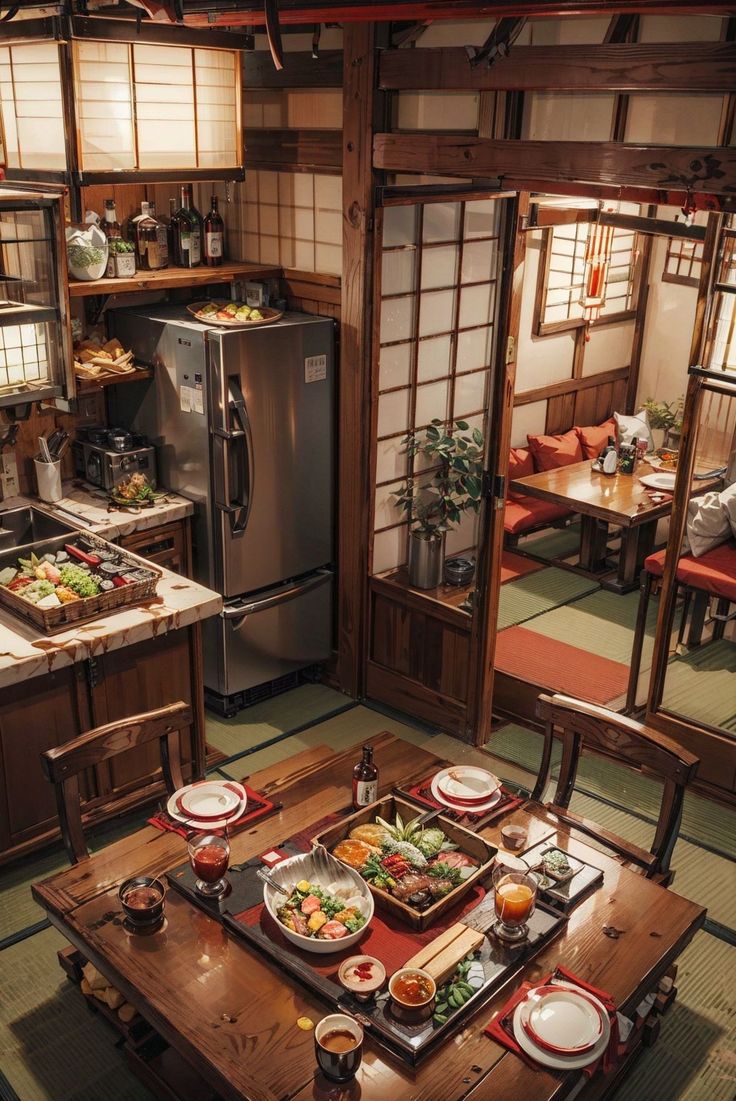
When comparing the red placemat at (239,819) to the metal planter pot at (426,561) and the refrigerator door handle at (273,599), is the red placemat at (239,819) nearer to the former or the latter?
the refrigerator door handle at (273,599)

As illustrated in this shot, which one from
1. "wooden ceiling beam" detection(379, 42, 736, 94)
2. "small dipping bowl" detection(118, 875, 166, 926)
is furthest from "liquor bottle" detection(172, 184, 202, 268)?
"small dipping bowl" detection(118, 875, 166, 926)

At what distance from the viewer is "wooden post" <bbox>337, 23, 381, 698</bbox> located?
4.04 m

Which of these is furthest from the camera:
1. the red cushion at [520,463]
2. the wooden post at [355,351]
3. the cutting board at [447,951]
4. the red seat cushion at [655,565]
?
the red cushion at [520,463]

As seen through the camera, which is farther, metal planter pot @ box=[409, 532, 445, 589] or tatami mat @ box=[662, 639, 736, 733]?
metal planter pot @ box=[409, 532, 445, 589]

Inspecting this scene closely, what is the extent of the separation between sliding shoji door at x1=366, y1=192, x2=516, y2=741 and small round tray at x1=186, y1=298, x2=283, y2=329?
19.6 inches

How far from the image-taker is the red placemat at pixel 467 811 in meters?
2.77

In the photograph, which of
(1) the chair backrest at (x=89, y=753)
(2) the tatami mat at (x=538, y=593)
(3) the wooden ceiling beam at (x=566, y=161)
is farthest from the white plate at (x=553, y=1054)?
(2) the tatami mat at (x=538, y=593)

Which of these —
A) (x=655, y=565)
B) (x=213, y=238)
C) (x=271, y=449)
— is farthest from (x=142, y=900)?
(x=213, y=238)

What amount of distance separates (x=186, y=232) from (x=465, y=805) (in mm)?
3048

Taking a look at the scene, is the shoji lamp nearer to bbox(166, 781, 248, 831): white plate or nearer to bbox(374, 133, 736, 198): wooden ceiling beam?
bbox(374, 133, 736, 198): wooden ceiling beam

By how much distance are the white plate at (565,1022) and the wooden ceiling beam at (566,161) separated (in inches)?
89.8

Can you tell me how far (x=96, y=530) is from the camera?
4148 mm

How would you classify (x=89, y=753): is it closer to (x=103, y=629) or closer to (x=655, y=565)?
(x=103, y=629)

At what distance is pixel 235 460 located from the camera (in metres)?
4.41
